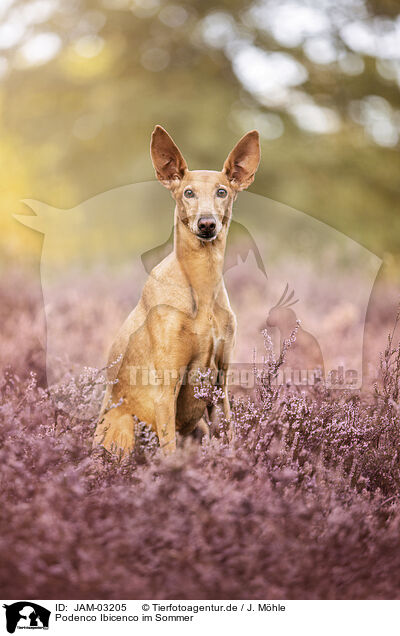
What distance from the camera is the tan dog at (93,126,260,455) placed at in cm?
296

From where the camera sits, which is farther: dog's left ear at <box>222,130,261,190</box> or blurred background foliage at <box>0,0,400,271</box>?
blurred background foliage at <box>0,0,400,271</box>

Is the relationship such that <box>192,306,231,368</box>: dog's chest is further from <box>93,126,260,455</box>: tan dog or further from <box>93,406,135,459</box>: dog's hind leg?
<box>93,406,135,459</box>: dog's hind leg

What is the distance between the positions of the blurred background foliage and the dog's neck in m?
2.36

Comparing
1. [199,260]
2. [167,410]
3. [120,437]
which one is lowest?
[120,437]

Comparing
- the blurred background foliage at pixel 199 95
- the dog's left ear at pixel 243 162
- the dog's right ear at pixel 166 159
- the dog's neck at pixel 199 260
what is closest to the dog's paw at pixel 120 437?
the dog's neck at pixel 199 260

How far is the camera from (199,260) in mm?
3094

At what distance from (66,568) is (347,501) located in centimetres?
126

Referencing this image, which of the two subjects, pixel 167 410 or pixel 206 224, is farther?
pixel 167 410

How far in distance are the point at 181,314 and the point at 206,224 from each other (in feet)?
1.53

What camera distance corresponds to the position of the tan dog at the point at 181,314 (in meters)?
2.96

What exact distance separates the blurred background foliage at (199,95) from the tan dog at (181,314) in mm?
2343
